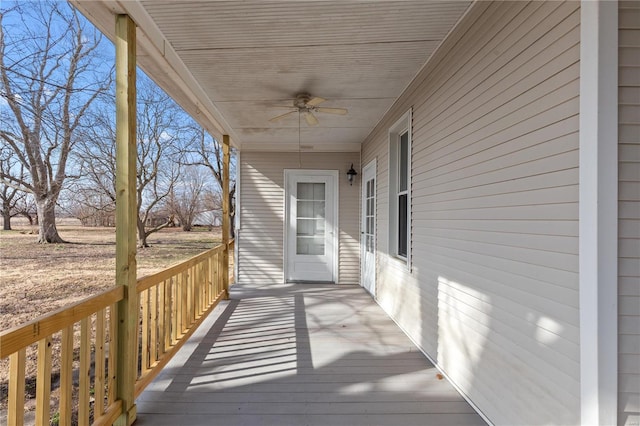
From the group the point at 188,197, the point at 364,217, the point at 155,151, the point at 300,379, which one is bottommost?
the point at 300,379

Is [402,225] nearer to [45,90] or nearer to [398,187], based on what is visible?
[398,187]

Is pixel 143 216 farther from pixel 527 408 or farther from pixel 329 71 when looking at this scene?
pixel 527 408

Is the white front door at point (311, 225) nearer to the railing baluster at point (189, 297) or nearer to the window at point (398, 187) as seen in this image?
the window at point (398, 187)

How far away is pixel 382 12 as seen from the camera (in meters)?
1.96

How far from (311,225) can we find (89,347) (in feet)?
13.9

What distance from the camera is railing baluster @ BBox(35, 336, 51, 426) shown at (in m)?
1.28

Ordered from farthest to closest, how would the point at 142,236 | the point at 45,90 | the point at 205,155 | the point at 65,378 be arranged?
the point at 205,155 < the point at 142,236 < the point at 45,90 < the point at 65,378

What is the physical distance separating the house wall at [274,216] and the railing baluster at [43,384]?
14.0ft

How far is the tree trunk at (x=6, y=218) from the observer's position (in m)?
3.02

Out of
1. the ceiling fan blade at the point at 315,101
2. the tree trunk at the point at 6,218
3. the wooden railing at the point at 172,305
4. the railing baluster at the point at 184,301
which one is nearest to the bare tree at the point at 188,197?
the tree trunk at the point at 6,218

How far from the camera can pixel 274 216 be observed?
5.59 meters

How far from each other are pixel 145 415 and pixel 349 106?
3.42m

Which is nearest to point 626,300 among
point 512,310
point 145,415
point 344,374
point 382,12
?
→ point 512,310

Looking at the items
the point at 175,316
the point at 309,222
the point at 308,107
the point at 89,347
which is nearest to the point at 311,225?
the point at 309,222
